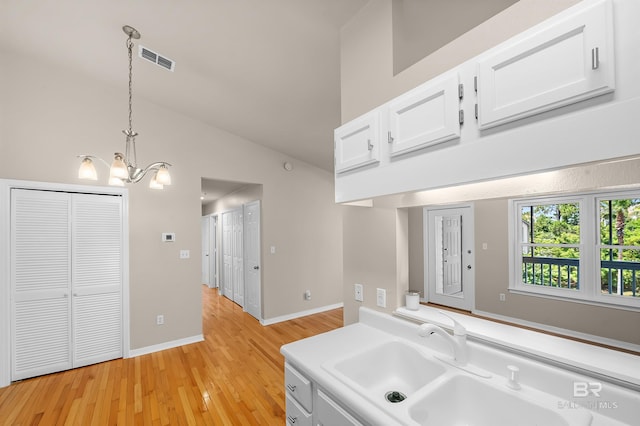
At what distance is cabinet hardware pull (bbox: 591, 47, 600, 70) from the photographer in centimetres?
69

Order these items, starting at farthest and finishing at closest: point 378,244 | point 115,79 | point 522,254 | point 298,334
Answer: point 298,334, point 115,79, point 378,244, point 522,254

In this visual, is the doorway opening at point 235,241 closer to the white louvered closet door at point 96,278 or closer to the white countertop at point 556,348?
the white louvered closet door at point 96,278

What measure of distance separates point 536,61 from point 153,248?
397 centimetres

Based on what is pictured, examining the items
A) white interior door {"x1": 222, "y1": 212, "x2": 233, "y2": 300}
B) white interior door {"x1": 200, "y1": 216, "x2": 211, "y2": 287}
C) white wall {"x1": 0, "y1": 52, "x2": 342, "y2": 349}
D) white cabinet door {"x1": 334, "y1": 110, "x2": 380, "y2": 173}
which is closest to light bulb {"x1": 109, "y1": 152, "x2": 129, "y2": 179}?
white wall {"x1": 0, "y1": 52, "x2": 342, "y2": 349}

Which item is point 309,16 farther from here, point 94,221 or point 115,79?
point 94,221

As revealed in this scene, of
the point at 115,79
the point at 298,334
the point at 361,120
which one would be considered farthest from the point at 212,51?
the point at 298,334

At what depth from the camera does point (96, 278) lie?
3195 millimetres

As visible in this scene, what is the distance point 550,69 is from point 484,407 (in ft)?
4.07

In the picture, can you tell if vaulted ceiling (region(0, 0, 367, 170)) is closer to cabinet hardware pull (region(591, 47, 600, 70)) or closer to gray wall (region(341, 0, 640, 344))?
gray wall (region(341, 0, 640, 344))

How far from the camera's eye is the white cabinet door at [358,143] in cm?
134

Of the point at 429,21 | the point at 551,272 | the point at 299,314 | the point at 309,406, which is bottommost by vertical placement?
the point at 299,314

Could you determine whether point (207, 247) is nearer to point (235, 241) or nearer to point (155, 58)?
point (235, 241)

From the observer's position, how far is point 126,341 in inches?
129

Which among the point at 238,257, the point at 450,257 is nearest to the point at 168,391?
the point at 450,257
